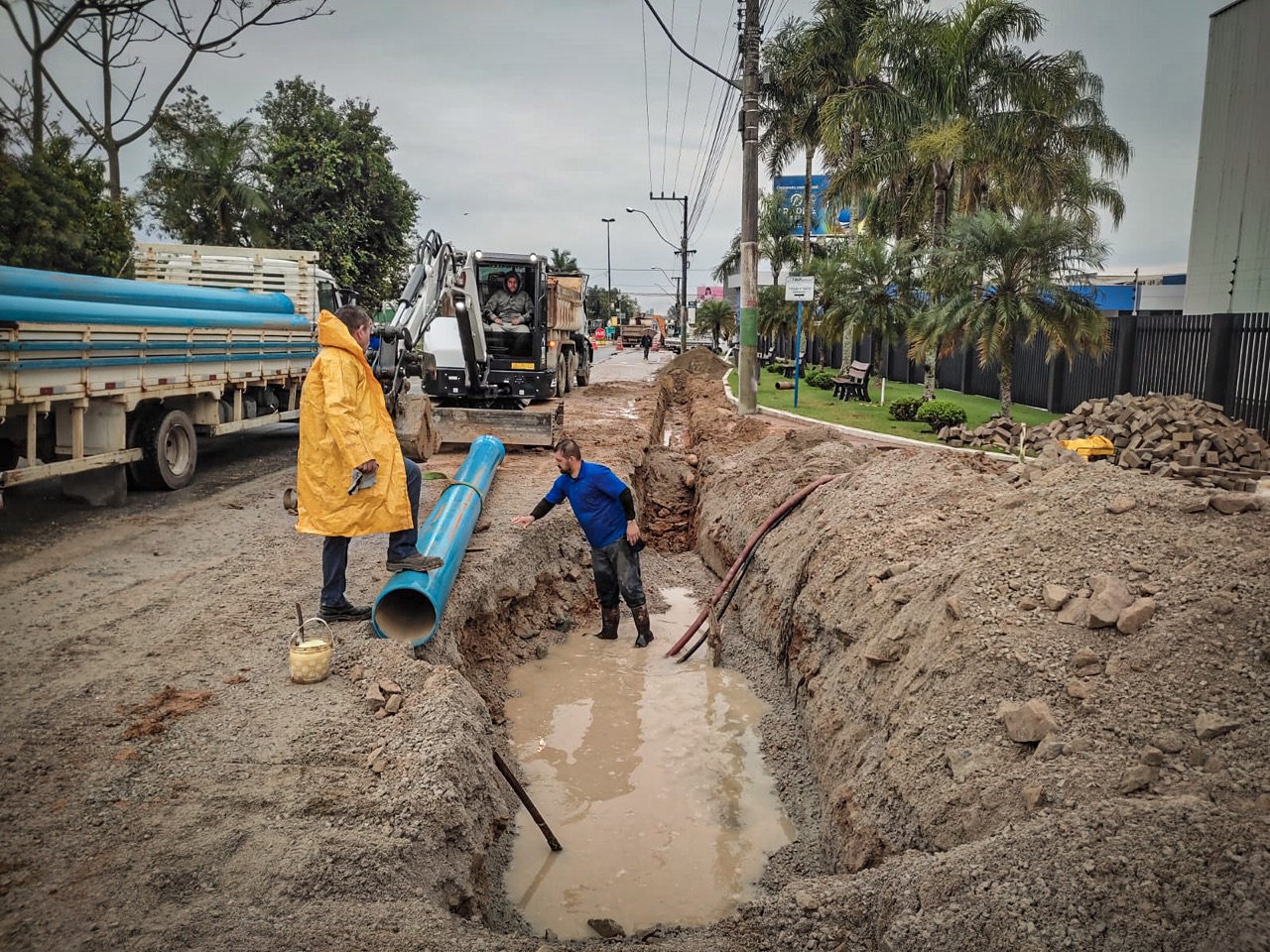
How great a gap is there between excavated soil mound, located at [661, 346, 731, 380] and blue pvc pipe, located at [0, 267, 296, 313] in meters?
21.5

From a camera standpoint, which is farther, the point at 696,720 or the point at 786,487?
the point at 786,487

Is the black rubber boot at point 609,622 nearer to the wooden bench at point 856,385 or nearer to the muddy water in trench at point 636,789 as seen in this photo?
the muddy water in trench at point 636,789

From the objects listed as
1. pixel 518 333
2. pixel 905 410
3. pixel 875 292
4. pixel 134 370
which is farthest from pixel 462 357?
pixel 875 292

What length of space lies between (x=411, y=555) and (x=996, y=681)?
Result: 12.8 ft

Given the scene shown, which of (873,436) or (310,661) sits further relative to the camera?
(873,436)

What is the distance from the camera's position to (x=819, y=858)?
17.1 ft

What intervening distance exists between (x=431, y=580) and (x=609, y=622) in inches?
112

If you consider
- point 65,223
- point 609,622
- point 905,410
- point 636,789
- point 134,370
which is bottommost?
point 636,789

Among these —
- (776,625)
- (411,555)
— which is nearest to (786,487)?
(776,625)

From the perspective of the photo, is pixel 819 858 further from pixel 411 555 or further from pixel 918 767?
pixel 411 555

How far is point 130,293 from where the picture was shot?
35.4ft

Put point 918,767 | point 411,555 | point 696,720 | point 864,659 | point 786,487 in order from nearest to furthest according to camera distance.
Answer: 1. point 918,767
2. point 864,659
3. point 411,555
4. point 696,720
5. point 786,487

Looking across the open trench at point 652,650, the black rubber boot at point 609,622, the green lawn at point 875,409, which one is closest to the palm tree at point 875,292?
the green lawn at point 875,409

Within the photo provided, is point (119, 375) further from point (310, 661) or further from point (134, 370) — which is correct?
point (310, 661)
